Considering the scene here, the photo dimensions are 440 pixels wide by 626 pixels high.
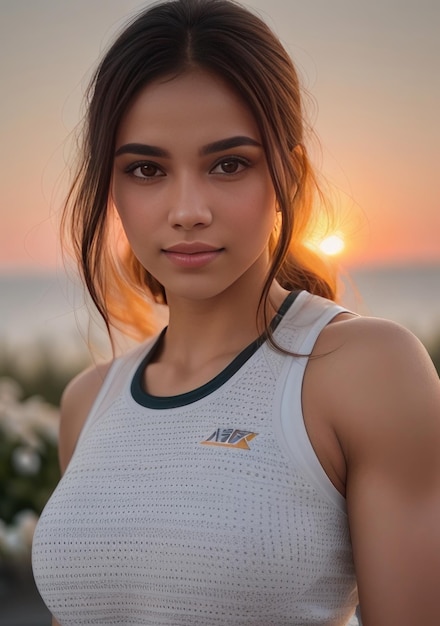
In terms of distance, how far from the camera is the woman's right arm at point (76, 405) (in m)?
2.02

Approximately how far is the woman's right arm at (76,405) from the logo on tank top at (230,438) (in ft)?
1.55

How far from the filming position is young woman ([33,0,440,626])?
4.80 feet

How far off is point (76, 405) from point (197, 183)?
2.15 ft

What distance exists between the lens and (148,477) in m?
1.61

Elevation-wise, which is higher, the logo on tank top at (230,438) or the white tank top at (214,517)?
the logo on tank top at (230,438)

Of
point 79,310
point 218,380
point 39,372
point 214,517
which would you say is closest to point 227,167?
point 218,380

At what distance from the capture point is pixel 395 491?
1.44 meters

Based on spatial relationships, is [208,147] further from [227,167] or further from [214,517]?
[214,517]

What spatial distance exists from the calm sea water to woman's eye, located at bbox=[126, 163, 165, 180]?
1592 mm

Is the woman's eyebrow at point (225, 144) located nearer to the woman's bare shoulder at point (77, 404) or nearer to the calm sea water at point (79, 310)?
the woman's bare shoulder at point (77, 404)

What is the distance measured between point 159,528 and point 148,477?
0.10m

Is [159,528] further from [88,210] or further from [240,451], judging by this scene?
[88,210]

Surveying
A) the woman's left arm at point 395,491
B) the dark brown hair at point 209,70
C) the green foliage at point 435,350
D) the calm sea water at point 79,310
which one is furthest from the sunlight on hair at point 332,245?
the green foliage at point 435,350

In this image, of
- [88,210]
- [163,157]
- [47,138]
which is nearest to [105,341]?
[47,138]
